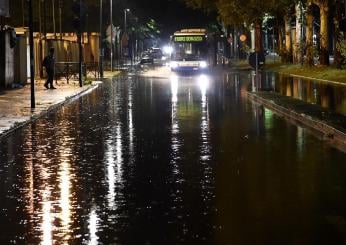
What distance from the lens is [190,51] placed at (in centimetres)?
6216

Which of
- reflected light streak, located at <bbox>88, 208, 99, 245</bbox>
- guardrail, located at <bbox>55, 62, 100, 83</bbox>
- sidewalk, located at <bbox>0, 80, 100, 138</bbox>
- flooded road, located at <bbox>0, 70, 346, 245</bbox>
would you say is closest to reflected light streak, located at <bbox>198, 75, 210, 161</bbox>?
flooded road, located at <bbox>0, 70, 346, 245</bbox>

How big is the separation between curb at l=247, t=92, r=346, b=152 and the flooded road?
1.38 feet

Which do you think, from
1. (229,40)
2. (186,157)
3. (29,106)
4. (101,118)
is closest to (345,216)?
(186,157)

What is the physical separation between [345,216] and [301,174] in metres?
3.02

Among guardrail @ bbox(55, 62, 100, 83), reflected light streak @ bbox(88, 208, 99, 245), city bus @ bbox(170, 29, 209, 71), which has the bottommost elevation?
reflected light streak @ bbox(88, 208, 99, 245)

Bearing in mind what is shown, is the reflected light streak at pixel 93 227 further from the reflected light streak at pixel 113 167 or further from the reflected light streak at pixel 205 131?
the reflected light streak at pixel 205 131

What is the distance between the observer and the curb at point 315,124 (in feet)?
Answer: 52.9

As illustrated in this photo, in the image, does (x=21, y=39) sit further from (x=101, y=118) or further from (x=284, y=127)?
(x=284, y=127)

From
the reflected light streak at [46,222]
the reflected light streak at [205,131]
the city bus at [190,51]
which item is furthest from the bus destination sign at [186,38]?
the reflected light streak at [46,222]

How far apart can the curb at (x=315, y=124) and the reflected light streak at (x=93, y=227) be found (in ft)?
22.4

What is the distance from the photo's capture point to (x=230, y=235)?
8219mm

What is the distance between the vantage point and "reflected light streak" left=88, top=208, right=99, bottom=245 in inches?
317

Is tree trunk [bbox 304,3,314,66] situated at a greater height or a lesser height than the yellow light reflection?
greater

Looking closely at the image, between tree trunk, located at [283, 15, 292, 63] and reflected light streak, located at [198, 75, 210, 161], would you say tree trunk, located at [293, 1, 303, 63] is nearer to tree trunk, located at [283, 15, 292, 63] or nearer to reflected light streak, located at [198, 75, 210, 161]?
tree trunk, located at [283, 15, 292, 63]
